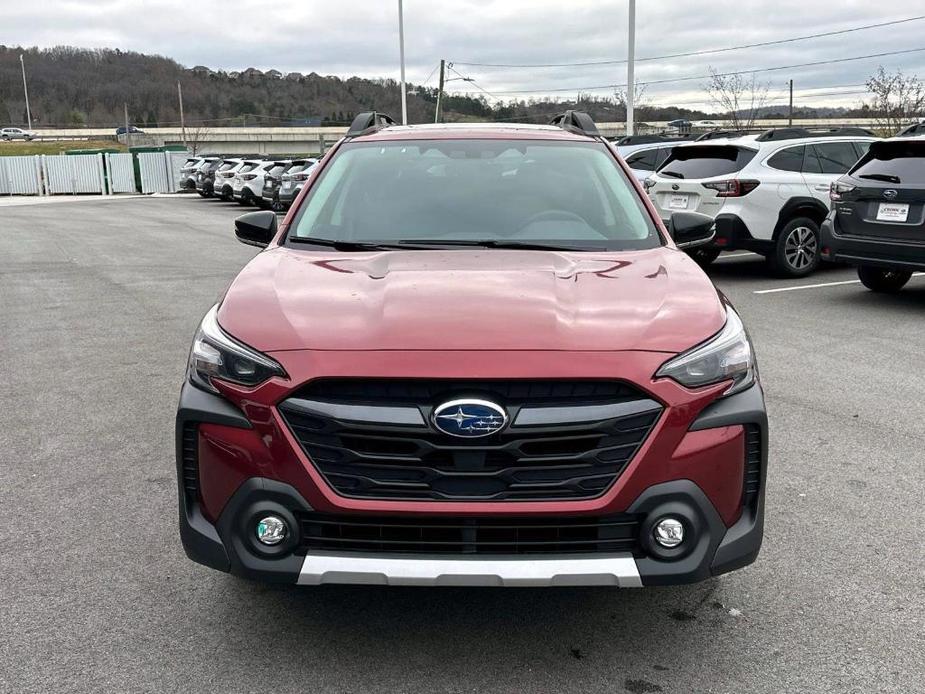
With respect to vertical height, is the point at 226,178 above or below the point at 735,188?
below

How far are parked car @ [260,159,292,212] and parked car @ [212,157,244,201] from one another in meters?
2.73

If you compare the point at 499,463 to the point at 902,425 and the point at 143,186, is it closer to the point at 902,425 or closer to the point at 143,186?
the point at 902,425

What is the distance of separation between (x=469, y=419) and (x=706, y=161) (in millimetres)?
9744

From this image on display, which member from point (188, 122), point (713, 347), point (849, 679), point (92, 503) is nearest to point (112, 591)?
point (92, 503)

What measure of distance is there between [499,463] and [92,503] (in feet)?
8.10

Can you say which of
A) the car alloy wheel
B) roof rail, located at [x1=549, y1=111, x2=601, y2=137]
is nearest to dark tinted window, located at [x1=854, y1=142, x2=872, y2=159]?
the car alloy wheel

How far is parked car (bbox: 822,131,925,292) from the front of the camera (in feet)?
29.2

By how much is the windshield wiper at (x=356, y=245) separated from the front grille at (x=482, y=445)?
4.26ft

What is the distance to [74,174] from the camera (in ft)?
157

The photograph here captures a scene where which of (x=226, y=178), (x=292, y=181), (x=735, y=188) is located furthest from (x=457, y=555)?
(x=226, y=178)

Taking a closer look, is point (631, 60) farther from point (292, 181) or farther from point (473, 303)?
point (473, 303)

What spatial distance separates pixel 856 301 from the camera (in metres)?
10.0

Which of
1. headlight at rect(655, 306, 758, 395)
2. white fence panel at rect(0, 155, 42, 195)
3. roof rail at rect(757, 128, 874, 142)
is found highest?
roof rail at rect(757, 128, 874, 142)

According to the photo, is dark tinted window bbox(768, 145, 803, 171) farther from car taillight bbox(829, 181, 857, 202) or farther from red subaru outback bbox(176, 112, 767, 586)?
red subaru outback bbox(176, 112, 767, 586)
